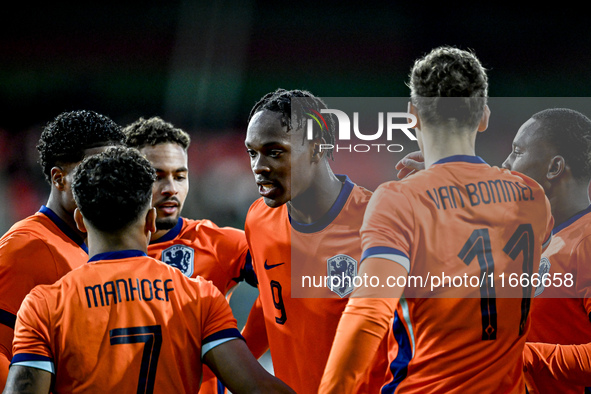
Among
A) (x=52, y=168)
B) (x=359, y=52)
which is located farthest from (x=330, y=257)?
(x=359, y=52)

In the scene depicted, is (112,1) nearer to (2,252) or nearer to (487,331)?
(2,252)

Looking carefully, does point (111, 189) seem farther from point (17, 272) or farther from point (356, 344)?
point (356, 344)

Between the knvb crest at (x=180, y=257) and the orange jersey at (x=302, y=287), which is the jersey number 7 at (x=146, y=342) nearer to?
the orange jersey at (x=302, y=287)

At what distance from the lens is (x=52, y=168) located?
2.50 m

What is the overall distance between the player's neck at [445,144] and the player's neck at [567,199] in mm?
985

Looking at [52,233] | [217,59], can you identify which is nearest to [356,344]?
[52,233]

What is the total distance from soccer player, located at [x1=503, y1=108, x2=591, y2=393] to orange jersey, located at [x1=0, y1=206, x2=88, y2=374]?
2.05 m

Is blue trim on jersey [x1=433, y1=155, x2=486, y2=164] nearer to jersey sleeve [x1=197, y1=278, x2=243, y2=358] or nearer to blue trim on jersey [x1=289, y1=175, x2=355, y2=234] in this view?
blue trim on jersey [x1=289, y1=175, x2=355, y2=234]

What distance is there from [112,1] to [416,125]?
7604 millimetres

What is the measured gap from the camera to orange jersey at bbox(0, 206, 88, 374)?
2203 millimetres

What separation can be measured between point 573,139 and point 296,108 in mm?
1375

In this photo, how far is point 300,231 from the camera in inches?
104

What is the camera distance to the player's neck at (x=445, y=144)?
205 cm

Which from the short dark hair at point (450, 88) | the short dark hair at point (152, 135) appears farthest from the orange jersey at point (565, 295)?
the short dark hair at point (152, 135)
